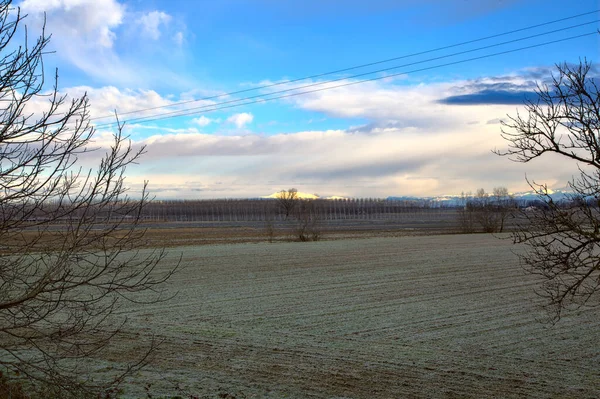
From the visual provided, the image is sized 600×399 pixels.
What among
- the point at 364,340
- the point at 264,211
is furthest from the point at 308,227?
the point at 264,211

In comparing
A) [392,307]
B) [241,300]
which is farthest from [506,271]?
[241,300]

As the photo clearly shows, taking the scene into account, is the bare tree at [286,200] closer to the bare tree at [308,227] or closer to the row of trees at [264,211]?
the row of trees at [264,211]

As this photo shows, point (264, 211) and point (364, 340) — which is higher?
point (264, 211)

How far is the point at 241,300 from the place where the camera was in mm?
19000

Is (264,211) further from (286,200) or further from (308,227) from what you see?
(308,227)

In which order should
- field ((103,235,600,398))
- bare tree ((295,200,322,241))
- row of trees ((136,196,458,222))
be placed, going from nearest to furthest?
field ((103,235,600,398)) → bare tree ((295,200,322,241)) → row of trees ((136,196,458,222))

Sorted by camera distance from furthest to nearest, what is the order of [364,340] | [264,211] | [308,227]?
[264,211], [308,227], [364,340]

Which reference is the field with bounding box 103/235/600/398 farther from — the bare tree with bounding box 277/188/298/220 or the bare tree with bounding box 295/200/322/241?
the bare tree with bounding box 277/188/298/220

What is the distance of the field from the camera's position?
9.37 m

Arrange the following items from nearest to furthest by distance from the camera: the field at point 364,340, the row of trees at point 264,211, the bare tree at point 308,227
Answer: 1. the field at point 364,340
2. the bare tree at point 308,227
3. the row of trees at point 264,211

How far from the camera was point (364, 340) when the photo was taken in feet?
41.5

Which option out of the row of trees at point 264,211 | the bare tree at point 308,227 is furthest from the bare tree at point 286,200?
the bare tree at point 308,227

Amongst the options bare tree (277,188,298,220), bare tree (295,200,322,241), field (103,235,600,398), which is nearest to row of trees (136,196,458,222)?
bare tree (277,188,298,220)

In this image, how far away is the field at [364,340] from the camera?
937cm
